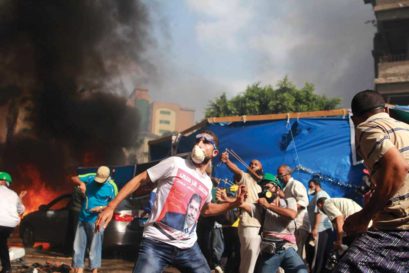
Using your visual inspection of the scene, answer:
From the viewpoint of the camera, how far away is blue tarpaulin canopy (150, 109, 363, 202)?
9.51 metres

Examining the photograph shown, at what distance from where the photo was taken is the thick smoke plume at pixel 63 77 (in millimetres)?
21328

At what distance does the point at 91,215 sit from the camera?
762 centimetres

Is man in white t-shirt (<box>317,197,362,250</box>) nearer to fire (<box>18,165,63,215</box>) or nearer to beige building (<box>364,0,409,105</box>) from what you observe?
beige building (<box>364,0,409,105</box>)

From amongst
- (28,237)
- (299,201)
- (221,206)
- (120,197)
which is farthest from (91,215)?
(28,237)

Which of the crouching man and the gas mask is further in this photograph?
the crouching man

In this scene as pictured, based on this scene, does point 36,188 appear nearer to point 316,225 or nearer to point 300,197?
point 316,225

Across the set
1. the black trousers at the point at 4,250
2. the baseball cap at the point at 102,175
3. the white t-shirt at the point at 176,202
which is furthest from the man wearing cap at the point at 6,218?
the white t-shirt at the point at 176,202

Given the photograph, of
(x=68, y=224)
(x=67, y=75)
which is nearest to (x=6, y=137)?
(x=67, y=75)

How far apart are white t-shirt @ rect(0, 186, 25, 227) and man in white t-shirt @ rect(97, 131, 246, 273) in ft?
14.5

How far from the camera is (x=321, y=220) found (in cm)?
760

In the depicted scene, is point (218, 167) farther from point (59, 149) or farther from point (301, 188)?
point (59, 149)

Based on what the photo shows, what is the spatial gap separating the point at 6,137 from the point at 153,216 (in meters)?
20.9

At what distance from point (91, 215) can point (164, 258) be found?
167 inches

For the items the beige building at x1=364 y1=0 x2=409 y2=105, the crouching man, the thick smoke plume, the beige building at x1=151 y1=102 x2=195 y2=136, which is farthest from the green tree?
the beige building at x1=151 y1=102 x2=195 y2=136
